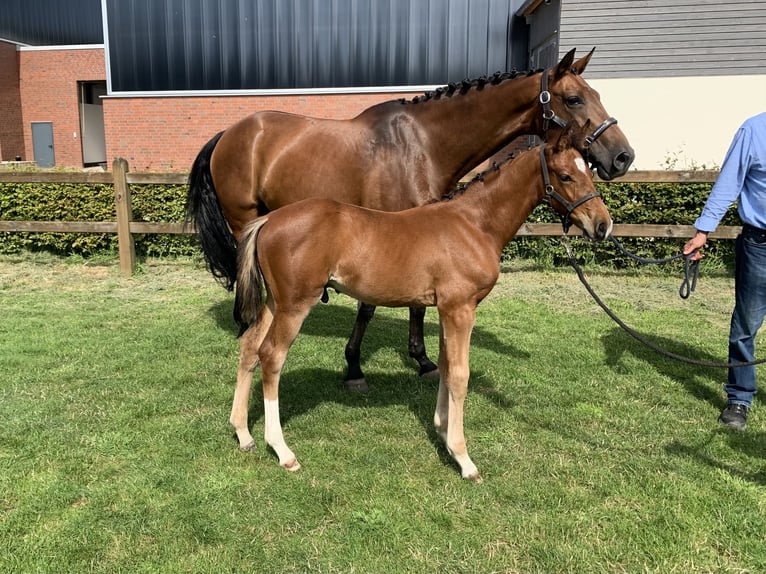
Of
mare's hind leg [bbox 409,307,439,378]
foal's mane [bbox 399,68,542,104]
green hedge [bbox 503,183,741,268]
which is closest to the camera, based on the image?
foal's mane [bbox 399,68,542,104]

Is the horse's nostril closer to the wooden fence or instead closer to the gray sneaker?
the gray sneaker

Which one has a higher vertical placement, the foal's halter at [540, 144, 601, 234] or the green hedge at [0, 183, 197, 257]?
the foal's halter at [540, 144, 601, 234]

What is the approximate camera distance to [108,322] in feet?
19.3

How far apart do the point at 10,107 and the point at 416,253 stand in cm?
2666

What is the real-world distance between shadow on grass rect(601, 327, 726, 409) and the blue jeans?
31cm

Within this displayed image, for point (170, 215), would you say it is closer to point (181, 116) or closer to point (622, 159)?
point (622, 159)

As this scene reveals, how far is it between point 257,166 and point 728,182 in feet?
11.4

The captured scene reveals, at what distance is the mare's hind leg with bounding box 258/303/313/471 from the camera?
3.05 meters

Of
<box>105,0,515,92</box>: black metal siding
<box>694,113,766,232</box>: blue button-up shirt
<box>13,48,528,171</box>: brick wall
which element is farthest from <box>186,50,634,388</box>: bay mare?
<box>105,0,515,92</box>: black metal siding

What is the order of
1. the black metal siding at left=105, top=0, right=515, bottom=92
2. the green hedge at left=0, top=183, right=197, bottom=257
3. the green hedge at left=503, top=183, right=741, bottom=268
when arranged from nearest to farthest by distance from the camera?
the green hedge at left=503, top=183, right=741, bottom=268 → the green hedge at left=0, top=183, right=197, bottom=257 → the black metal siding at left=105, top=0, right=515, bottom=92

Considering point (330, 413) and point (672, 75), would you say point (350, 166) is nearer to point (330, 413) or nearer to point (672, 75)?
point (330, 413)

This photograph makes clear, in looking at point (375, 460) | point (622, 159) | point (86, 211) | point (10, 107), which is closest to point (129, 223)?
point (86, 211)

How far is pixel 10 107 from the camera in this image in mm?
23359

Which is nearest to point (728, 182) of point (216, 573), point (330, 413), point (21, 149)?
point (330, 413)
